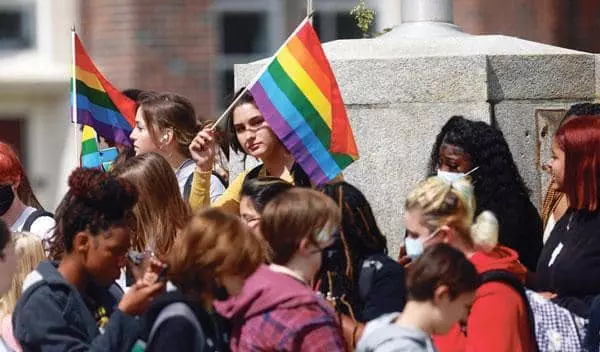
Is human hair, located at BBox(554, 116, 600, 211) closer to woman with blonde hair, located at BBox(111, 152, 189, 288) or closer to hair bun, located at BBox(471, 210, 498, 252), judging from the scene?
hair bun, located at BBox(471, 210, 498, 252)

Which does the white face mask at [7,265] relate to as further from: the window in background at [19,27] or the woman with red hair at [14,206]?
the window in background at [19,27]

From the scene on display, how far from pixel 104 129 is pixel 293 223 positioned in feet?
11.5

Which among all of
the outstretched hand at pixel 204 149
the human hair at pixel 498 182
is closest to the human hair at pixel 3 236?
the outstretched hand at pixel 204 149

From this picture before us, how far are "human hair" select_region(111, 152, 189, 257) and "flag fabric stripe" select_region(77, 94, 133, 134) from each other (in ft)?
6.24

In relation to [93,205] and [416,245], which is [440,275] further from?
[93,205]

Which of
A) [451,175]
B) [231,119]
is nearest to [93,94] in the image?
[231,119]

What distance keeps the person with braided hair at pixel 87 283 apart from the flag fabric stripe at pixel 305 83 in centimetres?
141

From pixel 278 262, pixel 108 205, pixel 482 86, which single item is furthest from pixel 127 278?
pixel 482 86

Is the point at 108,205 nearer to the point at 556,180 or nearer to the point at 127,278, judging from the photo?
the point at 127,278

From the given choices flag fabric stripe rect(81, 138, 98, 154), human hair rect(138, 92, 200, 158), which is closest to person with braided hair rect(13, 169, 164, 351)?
human hair rect(138, 92, 200, 158)

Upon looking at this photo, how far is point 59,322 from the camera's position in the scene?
22.4 feet

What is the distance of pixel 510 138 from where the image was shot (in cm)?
906

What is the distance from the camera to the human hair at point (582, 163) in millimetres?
7723

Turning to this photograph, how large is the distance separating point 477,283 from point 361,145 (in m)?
2.62
